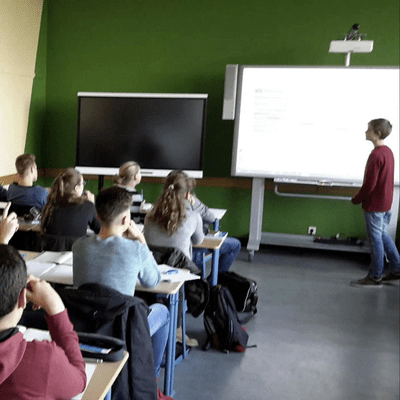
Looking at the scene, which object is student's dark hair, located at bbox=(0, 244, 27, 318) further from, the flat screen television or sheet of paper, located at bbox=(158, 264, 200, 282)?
the flat screen television

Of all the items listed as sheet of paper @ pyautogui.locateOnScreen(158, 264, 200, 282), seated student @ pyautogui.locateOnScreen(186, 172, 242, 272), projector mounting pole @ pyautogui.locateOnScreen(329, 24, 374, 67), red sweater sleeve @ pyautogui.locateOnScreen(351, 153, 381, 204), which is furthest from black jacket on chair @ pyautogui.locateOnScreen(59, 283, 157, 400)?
projector mounting pole @ pyautogui.locateOnScreen(329, 24, 374, 67)

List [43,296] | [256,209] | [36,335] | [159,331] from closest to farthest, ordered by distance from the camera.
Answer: [43,296] → [36,335] → [159,331] → [256,209]

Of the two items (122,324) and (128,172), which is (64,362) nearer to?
(122,324)

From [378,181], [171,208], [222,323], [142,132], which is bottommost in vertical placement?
[222,323]

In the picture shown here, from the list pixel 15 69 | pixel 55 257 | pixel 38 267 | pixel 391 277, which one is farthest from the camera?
pixel 15 69

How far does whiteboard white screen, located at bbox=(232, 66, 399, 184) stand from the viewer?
5.09 meters

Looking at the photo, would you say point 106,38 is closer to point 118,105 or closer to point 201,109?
point 118,105

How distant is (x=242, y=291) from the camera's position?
361 centimetres

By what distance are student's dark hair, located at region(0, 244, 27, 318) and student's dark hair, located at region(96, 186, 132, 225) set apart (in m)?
0.97

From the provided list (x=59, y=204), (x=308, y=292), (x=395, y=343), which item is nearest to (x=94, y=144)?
(x=59, y=204)

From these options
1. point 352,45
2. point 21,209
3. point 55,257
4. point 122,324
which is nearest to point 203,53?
point 352,45

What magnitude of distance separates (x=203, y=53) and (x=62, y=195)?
3.33 meters

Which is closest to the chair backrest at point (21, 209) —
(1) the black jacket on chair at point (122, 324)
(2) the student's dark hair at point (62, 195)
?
(2) the student's dark hair at point (62, 195)

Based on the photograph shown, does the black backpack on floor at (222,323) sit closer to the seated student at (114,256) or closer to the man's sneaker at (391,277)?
the seated student at (114,256)
